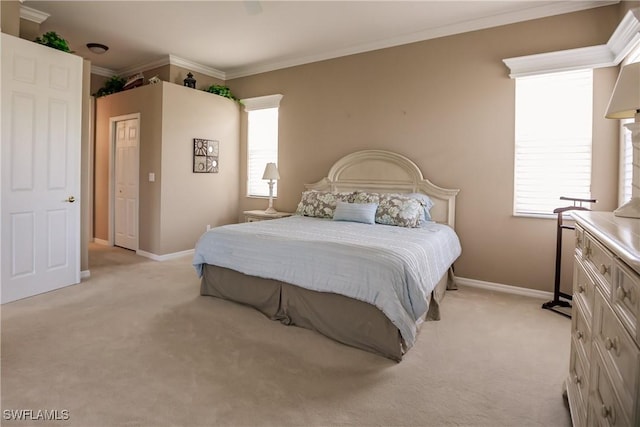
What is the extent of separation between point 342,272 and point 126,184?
450 cm

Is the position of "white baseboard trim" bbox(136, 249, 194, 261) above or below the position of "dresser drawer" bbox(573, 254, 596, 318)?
below

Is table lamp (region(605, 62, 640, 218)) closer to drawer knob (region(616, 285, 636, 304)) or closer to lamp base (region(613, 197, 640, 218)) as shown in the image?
lamp base (region(613, 197, 640, 218))

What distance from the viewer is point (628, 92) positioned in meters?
1.76

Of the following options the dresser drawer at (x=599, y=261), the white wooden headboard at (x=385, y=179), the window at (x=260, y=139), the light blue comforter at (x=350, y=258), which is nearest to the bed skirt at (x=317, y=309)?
the light blue comforter at (x=350, y=258)

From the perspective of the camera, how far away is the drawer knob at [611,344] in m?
1.11

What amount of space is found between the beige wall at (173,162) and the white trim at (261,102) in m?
0.23

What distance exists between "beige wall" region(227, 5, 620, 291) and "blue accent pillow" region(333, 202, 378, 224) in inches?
36.9

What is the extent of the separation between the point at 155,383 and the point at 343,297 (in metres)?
1.28

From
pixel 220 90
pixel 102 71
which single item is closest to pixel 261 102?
pixel 220 90

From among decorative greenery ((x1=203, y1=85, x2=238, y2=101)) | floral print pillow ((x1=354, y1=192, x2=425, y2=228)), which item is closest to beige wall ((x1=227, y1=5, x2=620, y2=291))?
floral print pillow ((x1=354, y1=192, x2=425, y2=228))

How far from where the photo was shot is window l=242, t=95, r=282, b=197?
5.64 meters

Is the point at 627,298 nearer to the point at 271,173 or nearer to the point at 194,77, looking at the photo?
the point at 271,173

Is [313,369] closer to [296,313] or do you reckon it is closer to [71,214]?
[296,313]

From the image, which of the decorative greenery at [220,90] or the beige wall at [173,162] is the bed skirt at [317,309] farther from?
the decorative greenery at [220,90]
